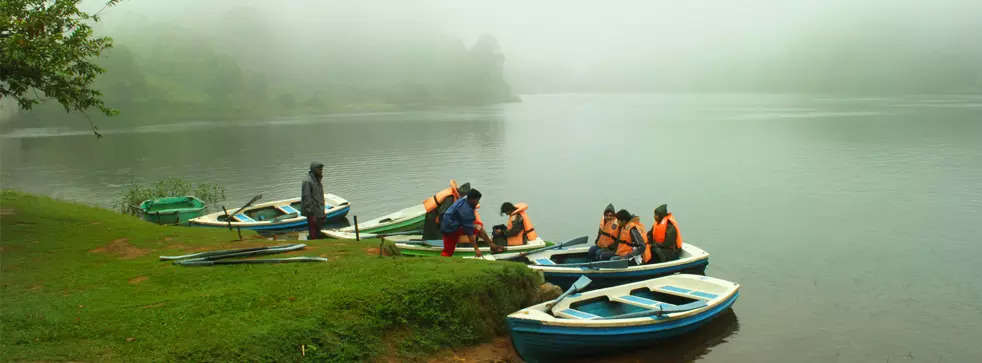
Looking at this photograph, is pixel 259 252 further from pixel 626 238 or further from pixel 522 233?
pixel 626 238

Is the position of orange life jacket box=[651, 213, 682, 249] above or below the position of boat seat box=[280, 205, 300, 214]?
above

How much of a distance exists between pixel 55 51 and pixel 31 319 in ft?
27.6

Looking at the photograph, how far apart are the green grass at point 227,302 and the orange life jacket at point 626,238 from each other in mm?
4323

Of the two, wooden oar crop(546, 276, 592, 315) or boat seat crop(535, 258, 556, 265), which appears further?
boat seat crop(535, 258, 556, 265)

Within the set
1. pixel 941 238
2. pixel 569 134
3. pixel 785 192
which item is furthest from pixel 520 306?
pixel 569 134

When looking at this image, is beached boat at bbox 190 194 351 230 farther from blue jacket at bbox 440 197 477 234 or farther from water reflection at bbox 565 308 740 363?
water reflection at bbox 565 308 740 363

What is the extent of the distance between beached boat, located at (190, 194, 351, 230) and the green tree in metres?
7.85

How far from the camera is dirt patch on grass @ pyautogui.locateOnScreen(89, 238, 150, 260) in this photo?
49.2 feet

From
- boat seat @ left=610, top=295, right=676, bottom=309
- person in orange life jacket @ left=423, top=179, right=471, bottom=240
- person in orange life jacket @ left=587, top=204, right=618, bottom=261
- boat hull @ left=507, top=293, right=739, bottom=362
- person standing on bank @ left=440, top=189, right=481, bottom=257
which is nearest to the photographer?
boat hull @ left=507, top=293, right=739, bottom=362

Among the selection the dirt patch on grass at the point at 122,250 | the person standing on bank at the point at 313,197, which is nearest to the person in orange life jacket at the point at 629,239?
the person standing on bank at the point at 313,197

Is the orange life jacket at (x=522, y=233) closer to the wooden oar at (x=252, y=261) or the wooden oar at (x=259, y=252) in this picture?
the wooden oar at (x=259, y=252)

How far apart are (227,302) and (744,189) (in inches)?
1380

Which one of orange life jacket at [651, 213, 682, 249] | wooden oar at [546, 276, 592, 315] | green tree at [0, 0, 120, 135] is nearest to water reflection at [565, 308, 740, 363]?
wooden oar at [546, 276, 592, 315]

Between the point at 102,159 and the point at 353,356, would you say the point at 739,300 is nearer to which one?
the point at 353,356
